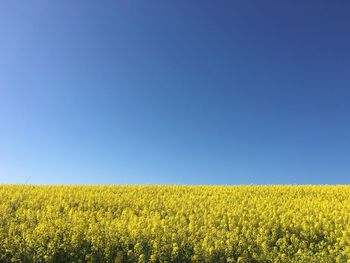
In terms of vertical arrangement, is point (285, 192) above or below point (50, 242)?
above

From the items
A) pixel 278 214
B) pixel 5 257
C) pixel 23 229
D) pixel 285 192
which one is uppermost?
pixel 285 192

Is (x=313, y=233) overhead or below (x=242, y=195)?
below

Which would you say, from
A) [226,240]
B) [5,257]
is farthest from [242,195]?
[5,257]

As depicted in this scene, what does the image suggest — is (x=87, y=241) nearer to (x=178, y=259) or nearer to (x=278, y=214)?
(x=178, y=259)

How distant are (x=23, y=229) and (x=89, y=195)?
7.13m

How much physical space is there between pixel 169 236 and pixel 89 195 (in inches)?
372

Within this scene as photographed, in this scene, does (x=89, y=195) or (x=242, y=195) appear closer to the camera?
(x=89, y=195)

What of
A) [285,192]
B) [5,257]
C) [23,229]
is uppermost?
[285,192]

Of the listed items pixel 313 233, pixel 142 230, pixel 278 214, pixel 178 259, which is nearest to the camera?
pixel 178 259

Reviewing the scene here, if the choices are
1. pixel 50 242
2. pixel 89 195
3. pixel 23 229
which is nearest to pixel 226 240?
pixel 50 242

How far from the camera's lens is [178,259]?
39.2 feet

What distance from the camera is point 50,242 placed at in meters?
12.7

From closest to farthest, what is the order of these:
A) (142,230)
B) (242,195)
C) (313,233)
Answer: (142,230), (313,233), (242,195)

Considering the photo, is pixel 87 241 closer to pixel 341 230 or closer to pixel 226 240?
pixel 226 240
